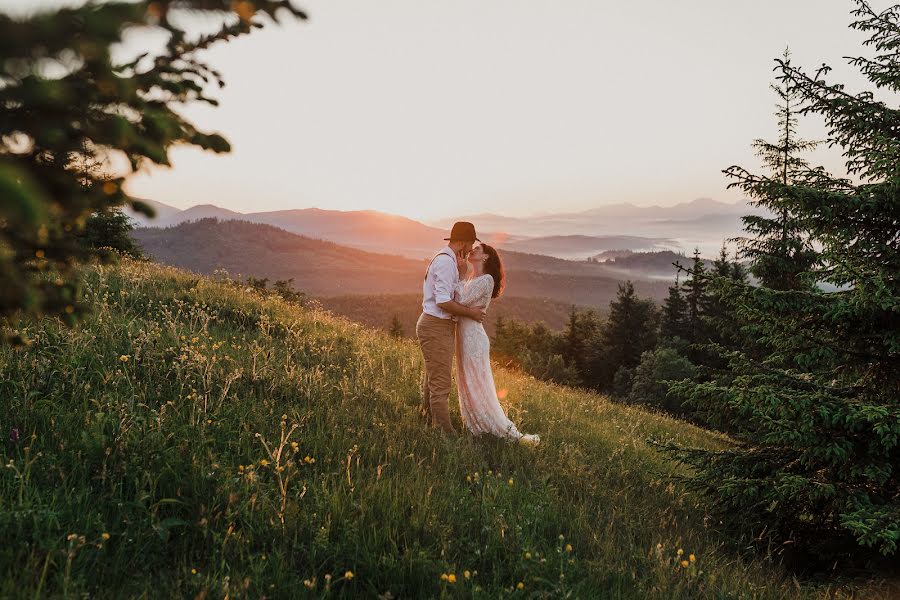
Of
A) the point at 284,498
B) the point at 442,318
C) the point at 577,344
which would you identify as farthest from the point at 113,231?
the point at 577,344

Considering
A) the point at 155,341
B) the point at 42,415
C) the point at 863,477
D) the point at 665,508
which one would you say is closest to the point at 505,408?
the point at 665,508

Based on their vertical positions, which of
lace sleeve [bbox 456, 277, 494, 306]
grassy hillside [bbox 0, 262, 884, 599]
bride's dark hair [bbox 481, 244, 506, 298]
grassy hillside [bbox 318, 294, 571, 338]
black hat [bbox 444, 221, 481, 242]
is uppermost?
black hat [bbox 444, 221, 481, 242]

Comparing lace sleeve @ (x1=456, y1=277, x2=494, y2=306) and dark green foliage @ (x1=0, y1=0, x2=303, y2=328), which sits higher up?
dark green foliage @ (x1=0, y1=0, x2=303, y2=328)

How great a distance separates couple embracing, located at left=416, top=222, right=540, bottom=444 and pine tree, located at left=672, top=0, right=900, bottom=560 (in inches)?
98.2

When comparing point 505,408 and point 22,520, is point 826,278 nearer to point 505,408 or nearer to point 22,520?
point 505,408

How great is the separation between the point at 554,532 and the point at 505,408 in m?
3.82

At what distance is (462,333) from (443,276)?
42.4 inches

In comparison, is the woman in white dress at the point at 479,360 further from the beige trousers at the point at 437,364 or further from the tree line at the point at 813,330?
the tree line at the point at 813,330

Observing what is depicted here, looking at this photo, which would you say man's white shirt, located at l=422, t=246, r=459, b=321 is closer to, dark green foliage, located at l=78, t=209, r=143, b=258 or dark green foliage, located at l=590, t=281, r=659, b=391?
dark green foliage, located at l=78, t=209, r=143, b=258

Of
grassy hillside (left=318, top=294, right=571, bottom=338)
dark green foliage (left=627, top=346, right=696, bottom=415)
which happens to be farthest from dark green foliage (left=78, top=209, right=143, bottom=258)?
grassy hillside (left=318, top=294, right=571, bottom=338)

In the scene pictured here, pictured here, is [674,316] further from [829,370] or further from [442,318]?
[442,318]

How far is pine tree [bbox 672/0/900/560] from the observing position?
175 inches

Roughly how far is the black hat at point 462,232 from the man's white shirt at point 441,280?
175mm

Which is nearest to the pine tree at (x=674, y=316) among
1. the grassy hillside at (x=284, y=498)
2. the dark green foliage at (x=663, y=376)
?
the dark green foliage at (x=663, y=376)
